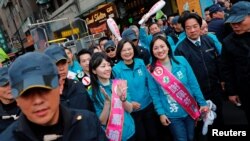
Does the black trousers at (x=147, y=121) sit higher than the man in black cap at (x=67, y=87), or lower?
lower

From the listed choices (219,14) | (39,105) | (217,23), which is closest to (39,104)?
(39,105)

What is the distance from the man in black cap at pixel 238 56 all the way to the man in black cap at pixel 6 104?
253cm

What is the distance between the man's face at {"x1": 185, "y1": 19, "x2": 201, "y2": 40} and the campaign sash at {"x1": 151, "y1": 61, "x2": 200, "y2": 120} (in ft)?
2.20

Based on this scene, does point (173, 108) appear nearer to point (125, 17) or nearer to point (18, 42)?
point (125, 17)

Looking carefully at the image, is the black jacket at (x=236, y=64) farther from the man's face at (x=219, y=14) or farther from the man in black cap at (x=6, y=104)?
the man in black cap at (x=6, y=104)

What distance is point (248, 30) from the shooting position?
3.96 meters

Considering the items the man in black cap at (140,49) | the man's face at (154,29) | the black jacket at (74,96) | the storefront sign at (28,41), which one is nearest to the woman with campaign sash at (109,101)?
the black jacket at (74,96)

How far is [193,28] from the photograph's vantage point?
4594 mm

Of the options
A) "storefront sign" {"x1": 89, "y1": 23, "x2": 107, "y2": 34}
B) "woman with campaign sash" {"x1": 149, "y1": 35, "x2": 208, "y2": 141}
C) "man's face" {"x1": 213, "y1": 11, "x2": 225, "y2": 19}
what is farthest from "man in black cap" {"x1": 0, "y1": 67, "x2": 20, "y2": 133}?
"storefront sign" {"x1": 89, "y1": 23, "x2": 107, "y2": 34}

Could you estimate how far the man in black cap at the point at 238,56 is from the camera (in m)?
3.92

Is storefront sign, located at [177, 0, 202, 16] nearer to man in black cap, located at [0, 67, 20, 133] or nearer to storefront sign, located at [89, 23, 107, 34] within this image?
storefront sign, located at [89, 23, 107, 34]

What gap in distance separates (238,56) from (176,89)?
84 cm

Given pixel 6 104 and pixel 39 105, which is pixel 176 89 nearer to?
pixel 6 104

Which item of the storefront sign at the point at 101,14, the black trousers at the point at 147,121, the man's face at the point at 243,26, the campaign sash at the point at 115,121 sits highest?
the storefront sign at the point at 101,14
